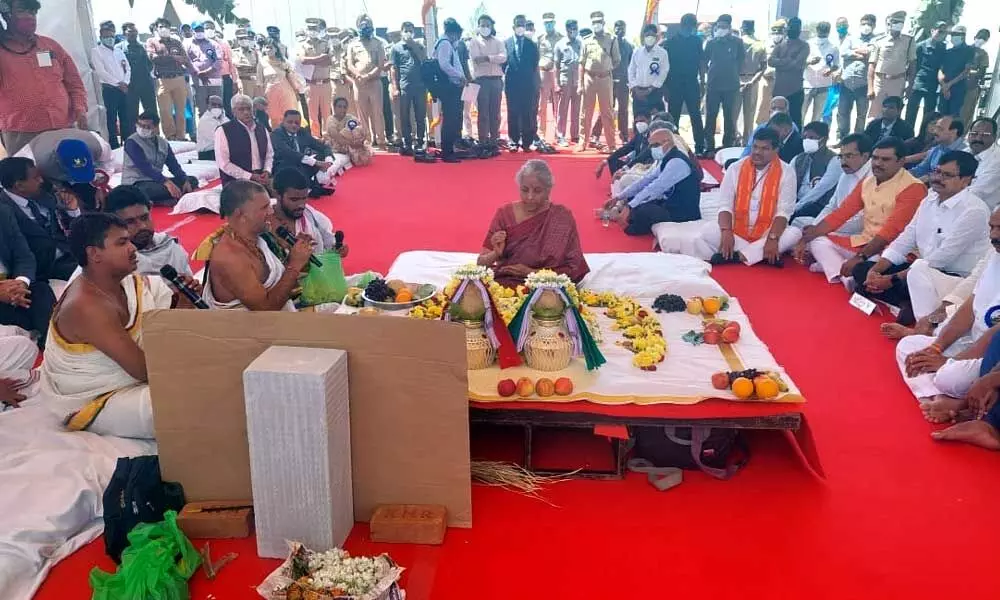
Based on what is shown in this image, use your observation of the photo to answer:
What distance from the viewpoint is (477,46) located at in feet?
36.1

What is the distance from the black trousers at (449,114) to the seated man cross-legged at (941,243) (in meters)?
7.07

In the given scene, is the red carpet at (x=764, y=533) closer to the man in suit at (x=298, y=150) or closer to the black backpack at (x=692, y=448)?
the black backpack at (x=692, y=448)

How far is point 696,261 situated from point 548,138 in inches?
339

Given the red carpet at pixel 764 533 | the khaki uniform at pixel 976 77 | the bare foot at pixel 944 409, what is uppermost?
the khaki uniform at pixel 976 77

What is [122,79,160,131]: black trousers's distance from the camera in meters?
10.3

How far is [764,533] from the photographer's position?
2.78 meters

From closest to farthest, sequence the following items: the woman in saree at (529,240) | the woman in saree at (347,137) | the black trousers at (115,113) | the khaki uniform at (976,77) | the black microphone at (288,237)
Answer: the black microphone at (288,237)
the woman in saree at (529,240)
the khaki uniform at (976,77)
the black trousers at (115,113)
the woman in saree at (347,137)

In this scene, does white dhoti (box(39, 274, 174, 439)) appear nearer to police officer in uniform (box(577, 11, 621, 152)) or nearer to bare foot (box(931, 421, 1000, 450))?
bare foot (box(931, 421, 1000, 450))

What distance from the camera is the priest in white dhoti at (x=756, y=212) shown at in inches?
227

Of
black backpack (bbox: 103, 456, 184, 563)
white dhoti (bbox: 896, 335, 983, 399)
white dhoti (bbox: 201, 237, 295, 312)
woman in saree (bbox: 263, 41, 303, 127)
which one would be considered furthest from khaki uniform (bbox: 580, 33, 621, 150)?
black backpack (bbox: 103, 456, 184, 563)


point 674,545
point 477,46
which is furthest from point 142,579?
point 477,46

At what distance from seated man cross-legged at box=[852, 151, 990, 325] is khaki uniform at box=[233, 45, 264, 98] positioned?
9.79 metres

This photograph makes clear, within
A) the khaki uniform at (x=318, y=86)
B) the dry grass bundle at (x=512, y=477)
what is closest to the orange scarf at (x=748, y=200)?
the dry grass bundle at (x=512, y=477)

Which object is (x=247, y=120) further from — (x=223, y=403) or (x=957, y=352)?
(x=957, y=352)
